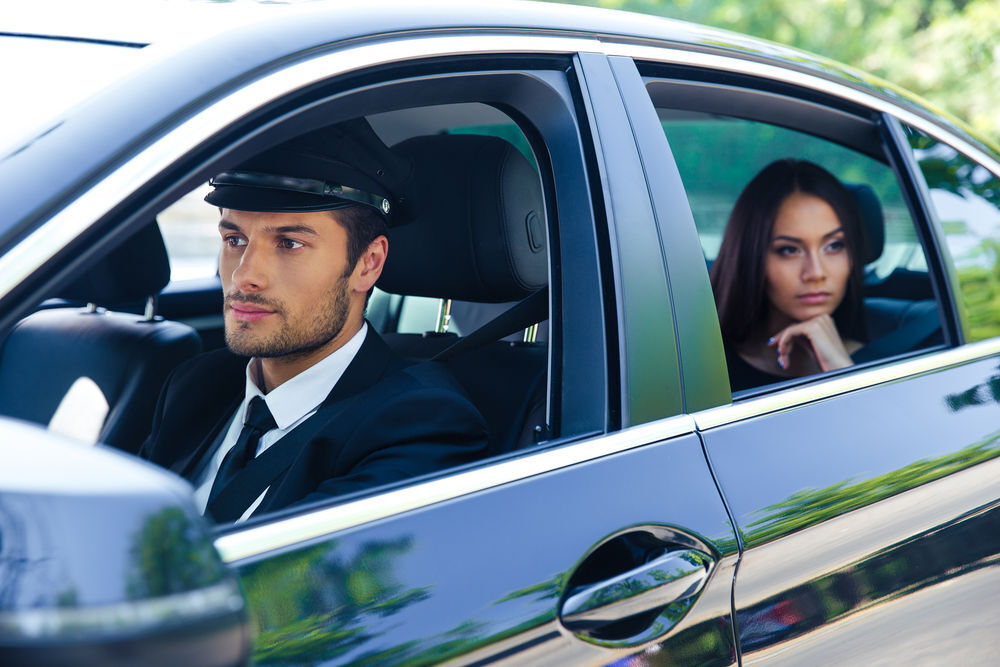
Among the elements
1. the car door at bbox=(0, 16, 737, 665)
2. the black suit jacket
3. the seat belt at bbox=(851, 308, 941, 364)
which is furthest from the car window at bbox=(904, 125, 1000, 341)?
the black suit jacket

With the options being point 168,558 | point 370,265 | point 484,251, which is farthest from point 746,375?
point 168,558

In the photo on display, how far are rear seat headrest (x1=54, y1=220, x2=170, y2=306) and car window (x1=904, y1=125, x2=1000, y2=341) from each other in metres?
1.83

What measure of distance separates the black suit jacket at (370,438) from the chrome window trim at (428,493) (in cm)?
36

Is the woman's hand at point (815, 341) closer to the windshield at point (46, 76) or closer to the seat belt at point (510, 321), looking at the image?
the seat belt at point (510, 321)

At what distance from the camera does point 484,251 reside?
6.65ft

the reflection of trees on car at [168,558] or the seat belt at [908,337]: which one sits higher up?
the reflection of trees on car at [168,558]

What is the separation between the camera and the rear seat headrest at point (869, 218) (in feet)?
10.2

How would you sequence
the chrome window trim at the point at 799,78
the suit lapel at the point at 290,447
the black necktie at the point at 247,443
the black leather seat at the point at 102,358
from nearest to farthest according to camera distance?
the chrome window trim at the point at 799,78 → the suit lapel at the point at 290,447 → the black necktie at the point at 247,443 → the black leather seat at the point at 102,358

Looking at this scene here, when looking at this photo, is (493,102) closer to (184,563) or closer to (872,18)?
(184,563)

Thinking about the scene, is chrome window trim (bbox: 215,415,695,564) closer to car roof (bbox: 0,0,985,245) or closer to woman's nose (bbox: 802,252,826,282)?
car roof (bbox: 0,0,985,245)

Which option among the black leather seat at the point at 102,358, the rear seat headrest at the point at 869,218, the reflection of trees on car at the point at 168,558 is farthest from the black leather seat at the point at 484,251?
the rear seat headrest at the point at 869,218

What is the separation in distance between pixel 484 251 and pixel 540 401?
12.9 inches

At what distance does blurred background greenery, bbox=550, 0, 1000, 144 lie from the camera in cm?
1161

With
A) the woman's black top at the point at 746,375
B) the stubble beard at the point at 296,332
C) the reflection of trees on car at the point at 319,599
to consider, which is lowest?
the reflection of trees on car at the point at 319,599
